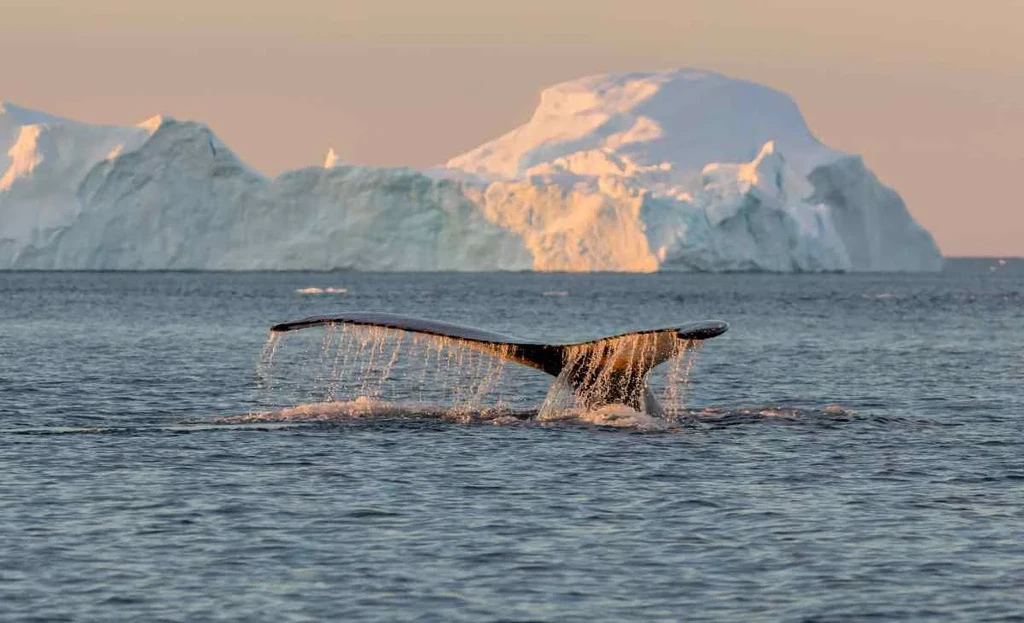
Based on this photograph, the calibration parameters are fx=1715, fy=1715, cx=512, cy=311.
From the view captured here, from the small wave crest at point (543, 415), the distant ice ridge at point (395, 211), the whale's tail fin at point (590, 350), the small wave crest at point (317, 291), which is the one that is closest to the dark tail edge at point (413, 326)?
the whale's tail fin at point (590, 350)

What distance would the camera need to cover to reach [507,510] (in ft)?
52.1

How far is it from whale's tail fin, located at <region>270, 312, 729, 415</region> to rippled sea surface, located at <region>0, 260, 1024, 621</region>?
0.60m

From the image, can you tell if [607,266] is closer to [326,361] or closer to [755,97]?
[755,97]

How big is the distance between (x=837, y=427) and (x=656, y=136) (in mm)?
129205

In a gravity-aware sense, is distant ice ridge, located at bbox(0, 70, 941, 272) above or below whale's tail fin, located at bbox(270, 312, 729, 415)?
above

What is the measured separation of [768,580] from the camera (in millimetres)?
13016

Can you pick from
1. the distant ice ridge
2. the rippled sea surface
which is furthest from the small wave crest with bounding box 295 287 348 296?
the rippled sea surface

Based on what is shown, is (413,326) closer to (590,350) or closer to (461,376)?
(590,350)

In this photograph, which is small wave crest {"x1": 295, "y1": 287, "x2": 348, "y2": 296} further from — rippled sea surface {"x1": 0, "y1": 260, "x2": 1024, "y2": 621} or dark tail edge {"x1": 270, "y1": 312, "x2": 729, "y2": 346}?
dark tail edge {"x1": 270, "y1": 312, "x2": 729, "y2": 346}

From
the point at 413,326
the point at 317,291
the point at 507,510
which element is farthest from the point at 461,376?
the point at 317,291

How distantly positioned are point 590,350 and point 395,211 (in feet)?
305

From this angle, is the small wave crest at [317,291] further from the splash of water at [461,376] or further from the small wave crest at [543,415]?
the small wave crest at [543,415]

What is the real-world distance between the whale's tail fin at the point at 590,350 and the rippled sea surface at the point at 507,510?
0.60 metres

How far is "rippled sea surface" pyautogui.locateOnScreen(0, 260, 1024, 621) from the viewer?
12438 millimetres
